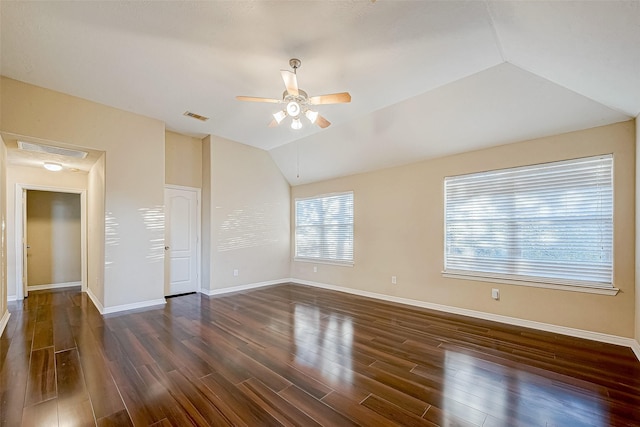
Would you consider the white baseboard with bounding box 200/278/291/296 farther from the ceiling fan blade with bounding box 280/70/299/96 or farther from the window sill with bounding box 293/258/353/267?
the ceiling fan blade with bounding box 280/70/299/96

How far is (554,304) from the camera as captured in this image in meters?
3.45

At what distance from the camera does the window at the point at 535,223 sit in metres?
3.25

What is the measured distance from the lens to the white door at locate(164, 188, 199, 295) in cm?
536

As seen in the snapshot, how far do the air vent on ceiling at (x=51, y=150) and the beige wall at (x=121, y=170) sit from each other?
0.32 m

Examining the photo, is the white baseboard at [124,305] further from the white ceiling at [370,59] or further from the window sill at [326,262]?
the white ceiling at [370,59]

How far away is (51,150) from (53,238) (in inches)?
125

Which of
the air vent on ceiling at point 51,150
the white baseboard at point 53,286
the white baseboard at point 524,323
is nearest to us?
the white baseboard at point 524,323

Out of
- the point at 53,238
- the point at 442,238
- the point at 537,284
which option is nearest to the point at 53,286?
the point at 53,238

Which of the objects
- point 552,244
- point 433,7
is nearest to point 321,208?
point 552,244

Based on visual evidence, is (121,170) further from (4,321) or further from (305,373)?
(305,373)

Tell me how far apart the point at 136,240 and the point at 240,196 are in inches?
82.1

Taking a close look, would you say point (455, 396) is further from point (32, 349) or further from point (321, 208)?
point (321, 208)


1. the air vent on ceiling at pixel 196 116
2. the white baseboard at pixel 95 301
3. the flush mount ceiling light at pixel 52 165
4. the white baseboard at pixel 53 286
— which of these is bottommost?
the white baseboard at pixel 53 286

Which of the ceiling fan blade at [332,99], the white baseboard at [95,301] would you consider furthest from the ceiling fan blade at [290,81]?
the white baseboard at [95,301]
